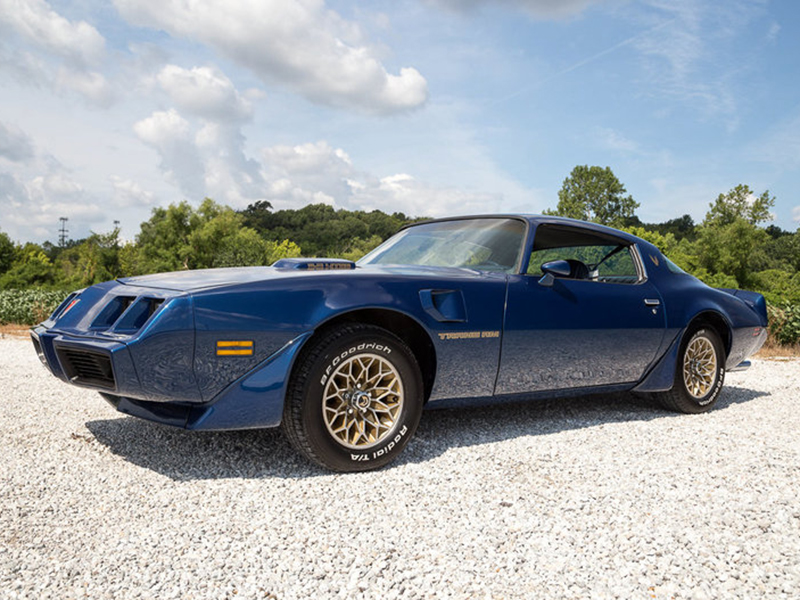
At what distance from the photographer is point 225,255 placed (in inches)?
2110

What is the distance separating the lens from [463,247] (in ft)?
13.6

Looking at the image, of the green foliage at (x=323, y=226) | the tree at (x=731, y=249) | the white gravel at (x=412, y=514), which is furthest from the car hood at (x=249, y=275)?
the green foliage at (x=323, y=226)

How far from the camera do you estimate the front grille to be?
289cm

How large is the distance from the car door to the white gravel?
0.44m

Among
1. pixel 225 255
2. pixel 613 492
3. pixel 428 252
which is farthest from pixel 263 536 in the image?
pixel 225 255

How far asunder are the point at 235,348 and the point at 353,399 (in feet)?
2.16

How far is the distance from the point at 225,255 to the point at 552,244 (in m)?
51.8

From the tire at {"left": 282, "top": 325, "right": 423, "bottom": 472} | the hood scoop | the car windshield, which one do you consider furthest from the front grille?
the car windshield

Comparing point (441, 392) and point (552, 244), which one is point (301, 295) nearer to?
point (441, 392)

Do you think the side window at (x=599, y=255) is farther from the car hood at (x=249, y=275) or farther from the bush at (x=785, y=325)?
the bush at (x=785, y=325)

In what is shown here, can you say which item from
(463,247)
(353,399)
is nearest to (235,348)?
(353,399)

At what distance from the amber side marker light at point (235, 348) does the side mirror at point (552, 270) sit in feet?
6.29

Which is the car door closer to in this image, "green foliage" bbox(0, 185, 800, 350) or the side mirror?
the side mirror

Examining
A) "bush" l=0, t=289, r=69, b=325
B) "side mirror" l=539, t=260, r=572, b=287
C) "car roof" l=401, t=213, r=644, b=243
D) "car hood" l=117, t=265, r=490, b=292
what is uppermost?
"car roof" l=401, t=213, r=644, b=243
